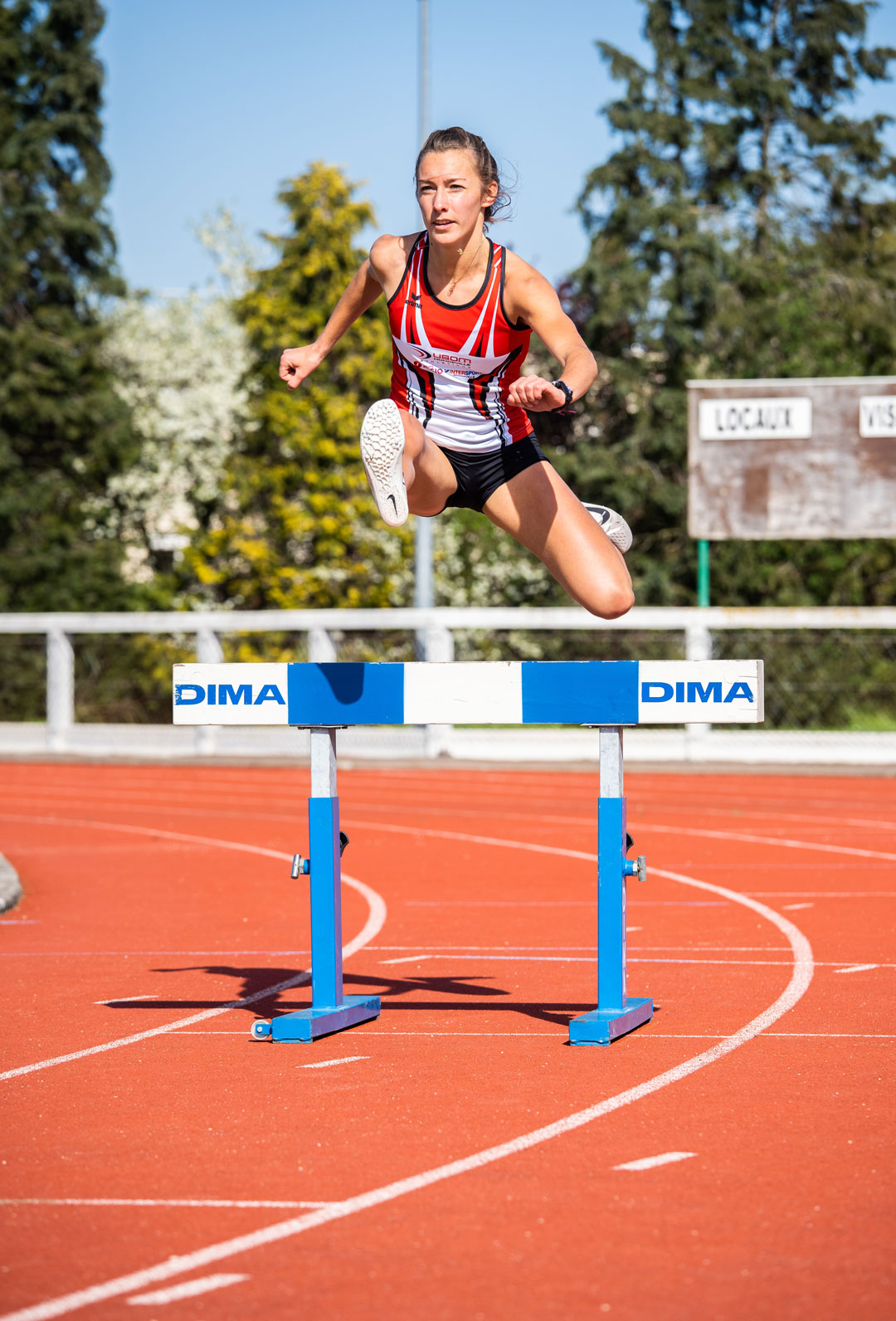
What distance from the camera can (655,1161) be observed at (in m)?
4.60

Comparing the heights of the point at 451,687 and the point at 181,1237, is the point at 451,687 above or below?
above

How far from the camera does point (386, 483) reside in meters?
5.61

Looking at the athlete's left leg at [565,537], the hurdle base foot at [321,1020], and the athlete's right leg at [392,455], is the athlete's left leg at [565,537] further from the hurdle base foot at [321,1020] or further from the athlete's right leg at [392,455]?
the hurdle base foot at [321,1020]

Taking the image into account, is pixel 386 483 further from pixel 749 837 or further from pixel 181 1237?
pixel 749 837

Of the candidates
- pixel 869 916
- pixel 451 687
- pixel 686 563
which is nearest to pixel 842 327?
pixel 686 563

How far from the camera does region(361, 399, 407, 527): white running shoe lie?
18.4 feet

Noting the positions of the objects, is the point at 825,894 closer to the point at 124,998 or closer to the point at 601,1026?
the point at 601,1026

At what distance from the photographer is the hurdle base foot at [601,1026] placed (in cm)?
615

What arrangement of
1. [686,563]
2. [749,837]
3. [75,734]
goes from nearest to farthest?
[749,837]
[75,734]
[686,563]

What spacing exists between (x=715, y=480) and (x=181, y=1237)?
781 inches

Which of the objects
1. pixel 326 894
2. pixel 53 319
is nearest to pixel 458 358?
pixel 326 894

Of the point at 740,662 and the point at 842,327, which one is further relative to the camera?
the point at 842,327

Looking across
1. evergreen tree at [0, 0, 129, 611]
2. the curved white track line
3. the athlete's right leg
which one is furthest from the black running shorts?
evergreen tree at [0, 0, 129, 611]

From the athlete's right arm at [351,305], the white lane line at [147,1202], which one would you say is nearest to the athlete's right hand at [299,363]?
the athlete's right arm at [351,305]
